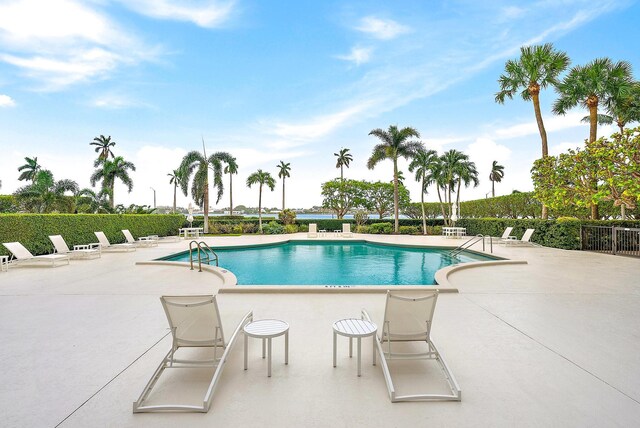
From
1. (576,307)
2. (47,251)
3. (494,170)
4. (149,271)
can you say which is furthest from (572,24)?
(494,170)

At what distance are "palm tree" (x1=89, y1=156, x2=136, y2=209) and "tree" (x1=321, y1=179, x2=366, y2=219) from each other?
19279mm

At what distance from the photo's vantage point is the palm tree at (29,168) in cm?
3384

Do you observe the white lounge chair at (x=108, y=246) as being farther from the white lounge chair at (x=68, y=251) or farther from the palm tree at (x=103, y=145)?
the palm tree at (x=103, y=145)

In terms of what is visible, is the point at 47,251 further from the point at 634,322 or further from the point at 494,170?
the point at 494,170

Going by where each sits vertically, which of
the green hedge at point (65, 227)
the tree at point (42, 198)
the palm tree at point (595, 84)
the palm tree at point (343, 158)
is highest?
the palm tree at point (343, 158)

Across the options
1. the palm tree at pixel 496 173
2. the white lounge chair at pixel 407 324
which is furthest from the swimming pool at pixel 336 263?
the palm tree at pixel 496 173

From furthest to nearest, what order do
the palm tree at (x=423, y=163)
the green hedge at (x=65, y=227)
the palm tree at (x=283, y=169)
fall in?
the palm tree at (x=283, y=169)
the palm tree at (x=423, y=163)
the green hedge at (x=65, y=227)

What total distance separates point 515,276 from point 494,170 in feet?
155

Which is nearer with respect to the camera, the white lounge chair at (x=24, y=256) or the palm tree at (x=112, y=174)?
the white lounge chair at (x=24, y=256)

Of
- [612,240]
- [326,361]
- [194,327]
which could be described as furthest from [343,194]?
[194,327]

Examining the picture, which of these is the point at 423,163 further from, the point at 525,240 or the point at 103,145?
the point at 103,145

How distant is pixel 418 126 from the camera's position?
78.9 feet

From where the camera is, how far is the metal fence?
1149cm

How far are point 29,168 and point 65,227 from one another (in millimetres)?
32454
